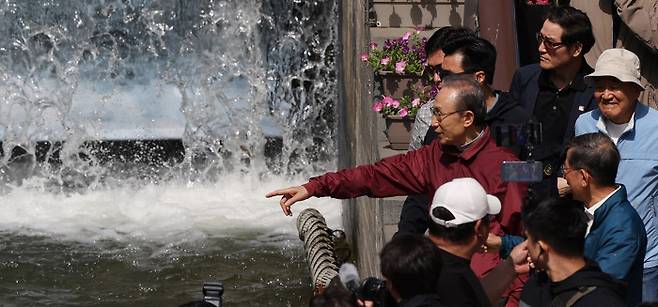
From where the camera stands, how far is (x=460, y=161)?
5.12m

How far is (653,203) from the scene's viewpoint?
5.13 metres

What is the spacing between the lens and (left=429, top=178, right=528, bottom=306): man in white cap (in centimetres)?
416

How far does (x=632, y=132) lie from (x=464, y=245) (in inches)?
47.7

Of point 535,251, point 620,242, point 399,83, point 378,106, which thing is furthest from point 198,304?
point 399,83

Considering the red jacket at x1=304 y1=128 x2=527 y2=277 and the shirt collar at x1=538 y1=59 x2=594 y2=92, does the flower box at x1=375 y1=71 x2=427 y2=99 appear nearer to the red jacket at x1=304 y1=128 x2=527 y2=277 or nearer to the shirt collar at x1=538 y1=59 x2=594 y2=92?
the shirt collar at x1=538 y1=59 x2=594 y2=92

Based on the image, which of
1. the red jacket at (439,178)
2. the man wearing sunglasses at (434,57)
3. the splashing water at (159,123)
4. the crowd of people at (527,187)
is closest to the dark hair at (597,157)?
the crowd of people at (527,187)

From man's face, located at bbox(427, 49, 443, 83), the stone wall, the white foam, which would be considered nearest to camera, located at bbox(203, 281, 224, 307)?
man's face, located at bbox(427, 49, 443, 83)

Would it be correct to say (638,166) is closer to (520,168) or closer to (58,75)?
(520,168)

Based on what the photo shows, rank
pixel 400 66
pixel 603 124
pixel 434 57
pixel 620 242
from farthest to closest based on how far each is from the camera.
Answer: pixel 400 66 → pixel 434 57 → pixel 603 124 → pixel 620 242

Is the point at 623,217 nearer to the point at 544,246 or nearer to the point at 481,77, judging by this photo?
the point at 544,246

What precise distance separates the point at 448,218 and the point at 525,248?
0.30 m

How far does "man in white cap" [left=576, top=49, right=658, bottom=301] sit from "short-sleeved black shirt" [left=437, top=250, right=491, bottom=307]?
1.09 m

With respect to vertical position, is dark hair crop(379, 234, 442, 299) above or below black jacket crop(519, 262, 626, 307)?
above

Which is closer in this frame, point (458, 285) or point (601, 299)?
point (601, 299)
